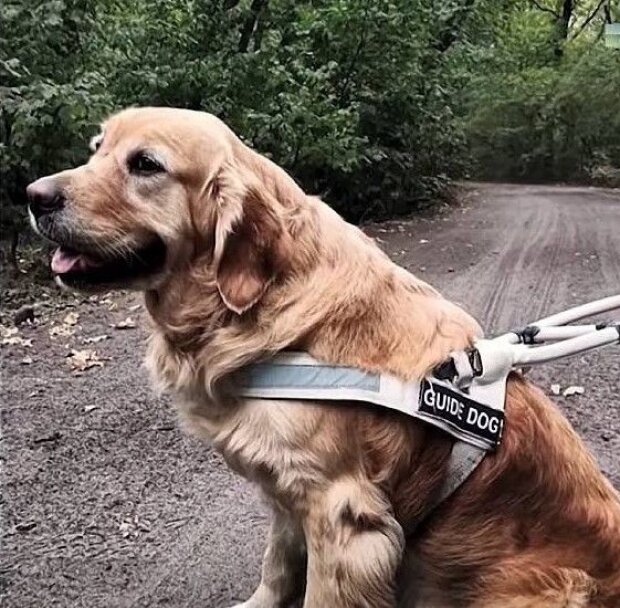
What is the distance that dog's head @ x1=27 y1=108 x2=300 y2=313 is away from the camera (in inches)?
97.6

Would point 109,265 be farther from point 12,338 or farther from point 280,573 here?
point 12,338

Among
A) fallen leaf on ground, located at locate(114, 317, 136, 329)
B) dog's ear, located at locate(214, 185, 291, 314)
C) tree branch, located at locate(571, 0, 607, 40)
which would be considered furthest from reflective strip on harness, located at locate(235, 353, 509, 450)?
tree branch, located at locate(571, 0, 607, 40)

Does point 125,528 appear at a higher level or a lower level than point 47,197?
lower

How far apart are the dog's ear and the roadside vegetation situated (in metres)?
5.64

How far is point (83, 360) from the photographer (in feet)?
19.6

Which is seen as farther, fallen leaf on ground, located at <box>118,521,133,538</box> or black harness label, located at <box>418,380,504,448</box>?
fallen leaf on ground, located at <box>118,521,133,538</box>

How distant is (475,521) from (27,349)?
449 centimetres

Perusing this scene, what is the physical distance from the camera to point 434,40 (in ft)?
48.0

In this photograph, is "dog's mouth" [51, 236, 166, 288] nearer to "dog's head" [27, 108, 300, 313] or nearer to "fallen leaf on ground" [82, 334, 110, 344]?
"dog's head" [27, 108, 300, 313]

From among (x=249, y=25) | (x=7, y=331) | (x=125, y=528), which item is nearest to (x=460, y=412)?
(x=125, y=528)

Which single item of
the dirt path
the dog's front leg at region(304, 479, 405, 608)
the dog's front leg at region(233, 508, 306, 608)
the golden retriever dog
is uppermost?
the golden retriever dog

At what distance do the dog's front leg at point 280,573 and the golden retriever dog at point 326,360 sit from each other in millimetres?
393

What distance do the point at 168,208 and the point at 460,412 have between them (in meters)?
0.99

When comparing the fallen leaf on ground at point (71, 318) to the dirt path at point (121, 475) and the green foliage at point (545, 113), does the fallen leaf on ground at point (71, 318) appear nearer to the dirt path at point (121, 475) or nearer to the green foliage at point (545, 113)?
the dirt path at point (121, 475)
